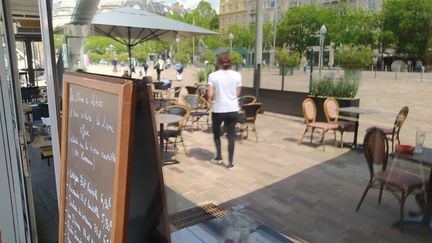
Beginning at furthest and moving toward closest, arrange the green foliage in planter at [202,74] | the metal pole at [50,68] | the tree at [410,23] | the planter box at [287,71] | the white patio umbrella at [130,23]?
the planter box at [287,71] → the green foliage in planter at [202,74] → the tree at [410,23] → the white patio umbrella at [130,23] → the metal pole at [50,68]

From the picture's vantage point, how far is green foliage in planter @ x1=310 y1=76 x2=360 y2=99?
21.1ft

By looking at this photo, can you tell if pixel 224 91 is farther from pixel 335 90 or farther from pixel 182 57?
pixel 335 90

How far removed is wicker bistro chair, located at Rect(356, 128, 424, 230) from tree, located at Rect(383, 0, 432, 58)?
837 mm

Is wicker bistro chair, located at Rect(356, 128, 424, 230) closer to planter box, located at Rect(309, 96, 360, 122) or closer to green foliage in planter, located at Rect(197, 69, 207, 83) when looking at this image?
planter box, located at Rect(309, 96, 360, 122)

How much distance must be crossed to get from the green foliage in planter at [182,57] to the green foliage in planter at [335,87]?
159 inches

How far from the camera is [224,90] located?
12.6 feet

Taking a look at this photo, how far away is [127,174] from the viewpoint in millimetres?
926

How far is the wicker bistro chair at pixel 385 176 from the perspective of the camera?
260cm

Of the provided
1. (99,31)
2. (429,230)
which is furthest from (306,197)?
(99,31)

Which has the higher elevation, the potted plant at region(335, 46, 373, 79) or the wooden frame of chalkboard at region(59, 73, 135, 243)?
the potted plant at region(335, 46, 373, 79)

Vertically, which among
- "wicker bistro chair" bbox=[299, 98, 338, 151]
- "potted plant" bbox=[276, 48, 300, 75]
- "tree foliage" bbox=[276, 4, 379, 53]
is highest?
"tree foliage" bbox=[276, 4, 379, 53]

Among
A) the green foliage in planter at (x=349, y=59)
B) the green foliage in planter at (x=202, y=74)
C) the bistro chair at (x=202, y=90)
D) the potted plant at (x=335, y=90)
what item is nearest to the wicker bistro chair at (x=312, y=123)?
the green foliage in planter at (x=349, y=59)

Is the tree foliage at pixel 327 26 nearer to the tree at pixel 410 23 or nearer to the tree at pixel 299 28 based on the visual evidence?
the tree at pixel 299 28

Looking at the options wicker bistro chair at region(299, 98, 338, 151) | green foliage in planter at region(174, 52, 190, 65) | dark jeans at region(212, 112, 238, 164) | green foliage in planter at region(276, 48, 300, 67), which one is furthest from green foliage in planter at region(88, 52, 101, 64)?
green foliage in planter at region(276, 48, 300, 67)
